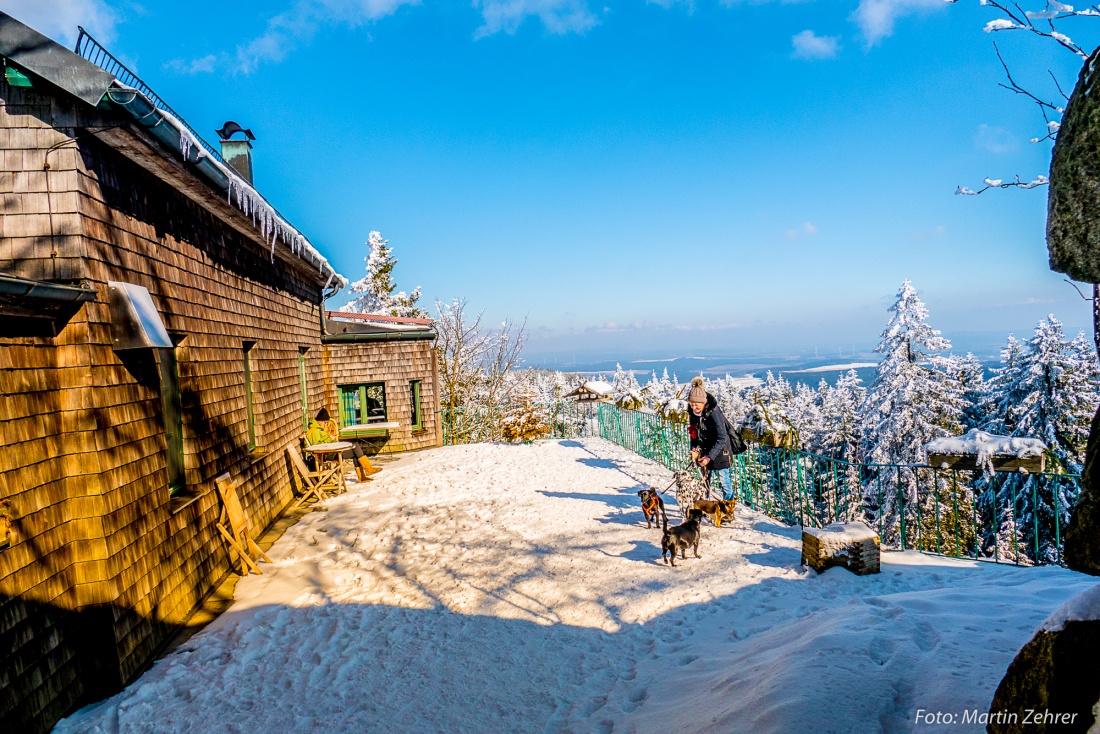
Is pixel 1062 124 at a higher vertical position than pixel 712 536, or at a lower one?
higher

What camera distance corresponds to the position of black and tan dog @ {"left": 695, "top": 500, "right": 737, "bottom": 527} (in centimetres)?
700

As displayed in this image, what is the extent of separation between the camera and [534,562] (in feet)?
20.0

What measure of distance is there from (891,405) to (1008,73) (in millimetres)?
21170

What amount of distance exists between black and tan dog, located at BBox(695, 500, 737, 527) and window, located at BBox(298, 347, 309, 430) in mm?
8162

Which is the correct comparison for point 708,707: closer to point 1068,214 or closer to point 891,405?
point 1068,214

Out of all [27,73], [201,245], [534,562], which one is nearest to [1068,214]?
[534,562]

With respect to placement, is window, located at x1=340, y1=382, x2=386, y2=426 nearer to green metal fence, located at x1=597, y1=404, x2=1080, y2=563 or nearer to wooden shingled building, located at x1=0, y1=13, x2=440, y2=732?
green metal fence, located at x1=597, y1=404, x2=1080, y2=563

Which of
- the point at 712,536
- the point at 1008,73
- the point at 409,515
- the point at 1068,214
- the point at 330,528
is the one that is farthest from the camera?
the point at 409,515

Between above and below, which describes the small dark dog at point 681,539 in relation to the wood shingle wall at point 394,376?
below

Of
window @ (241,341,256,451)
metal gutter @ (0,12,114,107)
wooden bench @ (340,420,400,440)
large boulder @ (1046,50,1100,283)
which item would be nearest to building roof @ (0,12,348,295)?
metal gutter @ (0,12,114,107)

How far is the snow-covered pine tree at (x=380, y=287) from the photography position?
30562 millimetres

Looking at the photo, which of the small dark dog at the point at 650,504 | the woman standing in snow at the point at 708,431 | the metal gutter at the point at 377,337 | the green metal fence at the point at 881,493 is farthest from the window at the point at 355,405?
the woman standing in snow at the point at 708,431

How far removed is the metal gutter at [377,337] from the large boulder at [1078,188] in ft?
42.7

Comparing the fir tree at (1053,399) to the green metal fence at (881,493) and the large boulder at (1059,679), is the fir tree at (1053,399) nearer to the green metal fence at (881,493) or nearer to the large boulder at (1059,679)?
the green metal fence at (881,493)
